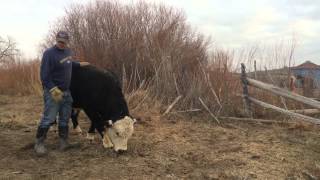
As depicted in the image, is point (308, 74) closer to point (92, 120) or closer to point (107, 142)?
point (92, 120)

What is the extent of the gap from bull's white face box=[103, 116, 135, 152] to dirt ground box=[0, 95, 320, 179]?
15 cm

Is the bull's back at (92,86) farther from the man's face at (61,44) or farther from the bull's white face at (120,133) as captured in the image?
the man's face at (61,44)

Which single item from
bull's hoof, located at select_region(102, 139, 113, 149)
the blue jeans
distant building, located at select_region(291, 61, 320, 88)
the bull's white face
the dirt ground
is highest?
distant building, located at select_region(291, 61, 320, 88)

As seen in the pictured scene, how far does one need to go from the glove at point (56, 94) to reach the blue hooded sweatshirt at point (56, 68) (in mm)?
76

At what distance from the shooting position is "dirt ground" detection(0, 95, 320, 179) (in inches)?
272

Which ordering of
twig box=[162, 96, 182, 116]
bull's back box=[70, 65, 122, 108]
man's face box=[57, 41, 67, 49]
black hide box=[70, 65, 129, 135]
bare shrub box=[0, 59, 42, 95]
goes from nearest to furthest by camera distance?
man's face box=[57, 41, 67, 49]
black hide box=[70, 65, 129, 135]
bull's back box=[70, 65, 122, 108]
twig box=[162, 96, 182, 116]
bare shrub box=[0, 59, 42, 95]

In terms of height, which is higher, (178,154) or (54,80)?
(54,80)

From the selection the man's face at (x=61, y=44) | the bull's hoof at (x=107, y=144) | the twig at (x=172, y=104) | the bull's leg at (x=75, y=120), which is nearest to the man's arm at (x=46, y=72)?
the man's face at (x=61, y=44)

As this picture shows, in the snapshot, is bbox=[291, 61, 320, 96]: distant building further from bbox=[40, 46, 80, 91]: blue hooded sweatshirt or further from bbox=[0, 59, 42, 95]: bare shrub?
bbox=[0, 59, 42, 95]: bare shrub

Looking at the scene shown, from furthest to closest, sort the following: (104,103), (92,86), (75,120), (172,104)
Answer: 1. (172,104)
2. (75,120)
3. (92,86)
4. (104,103)

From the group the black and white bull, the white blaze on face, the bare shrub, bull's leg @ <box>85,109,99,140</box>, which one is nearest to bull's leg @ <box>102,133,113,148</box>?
the black and white bull

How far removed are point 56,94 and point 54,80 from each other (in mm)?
289

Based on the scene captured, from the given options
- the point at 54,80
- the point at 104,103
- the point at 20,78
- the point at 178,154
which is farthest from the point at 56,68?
the point at 20,78

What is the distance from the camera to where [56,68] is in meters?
Answer: 7.55
